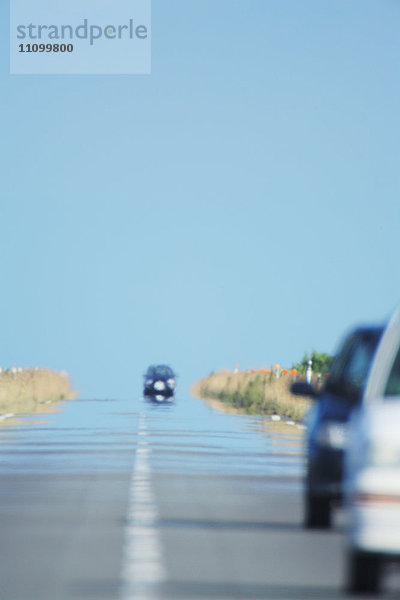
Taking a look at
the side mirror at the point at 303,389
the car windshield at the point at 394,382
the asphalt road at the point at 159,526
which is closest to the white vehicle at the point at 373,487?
the asphalt road at the point at 159,526

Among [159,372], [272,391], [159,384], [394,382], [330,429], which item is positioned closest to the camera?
[394,382]

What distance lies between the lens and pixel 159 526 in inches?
655

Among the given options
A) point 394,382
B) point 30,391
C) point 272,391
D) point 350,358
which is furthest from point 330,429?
point 30,391

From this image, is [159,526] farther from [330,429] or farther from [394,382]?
[394,382]

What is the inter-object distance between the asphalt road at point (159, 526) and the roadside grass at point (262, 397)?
67.1 feet

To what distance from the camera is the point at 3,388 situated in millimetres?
63344

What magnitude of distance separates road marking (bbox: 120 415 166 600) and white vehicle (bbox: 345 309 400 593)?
1.46 metres

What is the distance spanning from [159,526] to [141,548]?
2.10m

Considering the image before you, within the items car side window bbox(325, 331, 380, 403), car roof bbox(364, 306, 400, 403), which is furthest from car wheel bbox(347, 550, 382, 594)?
car side window bbox(325, 331, 380, 403)

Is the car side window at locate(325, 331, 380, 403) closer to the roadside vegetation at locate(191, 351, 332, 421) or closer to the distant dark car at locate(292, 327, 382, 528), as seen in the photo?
the distant dark car at locate(292, 327, 382, 528)

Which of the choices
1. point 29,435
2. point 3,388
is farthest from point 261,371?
point 29,435

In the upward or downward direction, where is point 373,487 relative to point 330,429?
downward

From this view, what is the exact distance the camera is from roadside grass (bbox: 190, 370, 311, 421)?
5416 cm

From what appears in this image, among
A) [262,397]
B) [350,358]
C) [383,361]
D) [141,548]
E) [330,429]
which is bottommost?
[141,548]
